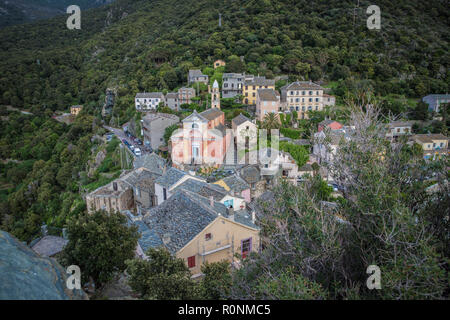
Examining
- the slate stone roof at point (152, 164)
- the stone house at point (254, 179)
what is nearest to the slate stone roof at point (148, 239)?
the slate stone roof at point (152, 164)

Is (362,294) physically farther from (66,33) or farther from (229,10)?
(66,33)

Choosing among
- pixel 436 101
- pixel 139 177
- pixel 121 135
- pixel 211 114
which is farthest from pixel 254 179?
pixel 436 101

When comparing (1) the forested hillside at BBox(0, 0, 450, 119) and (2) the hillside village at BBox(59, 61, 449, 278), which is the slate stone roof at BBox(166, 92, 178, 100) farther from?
(1) the forested hillside at BBox(0, 0, 450, 119)

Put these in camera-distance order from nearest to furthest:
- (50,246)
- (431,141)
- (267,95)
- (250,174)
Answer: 1. (50,246)
2. (250,174)
3. (431,141)
4. (267,95)

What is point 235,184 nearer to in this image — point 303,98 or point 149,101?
point 303,98

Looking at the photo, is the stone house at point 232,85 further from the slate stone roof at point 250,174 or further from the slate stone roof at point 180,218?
the slate stone roof at point 180,218

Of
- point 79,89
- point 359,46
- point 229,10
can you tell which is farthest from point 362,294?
point 229,10
